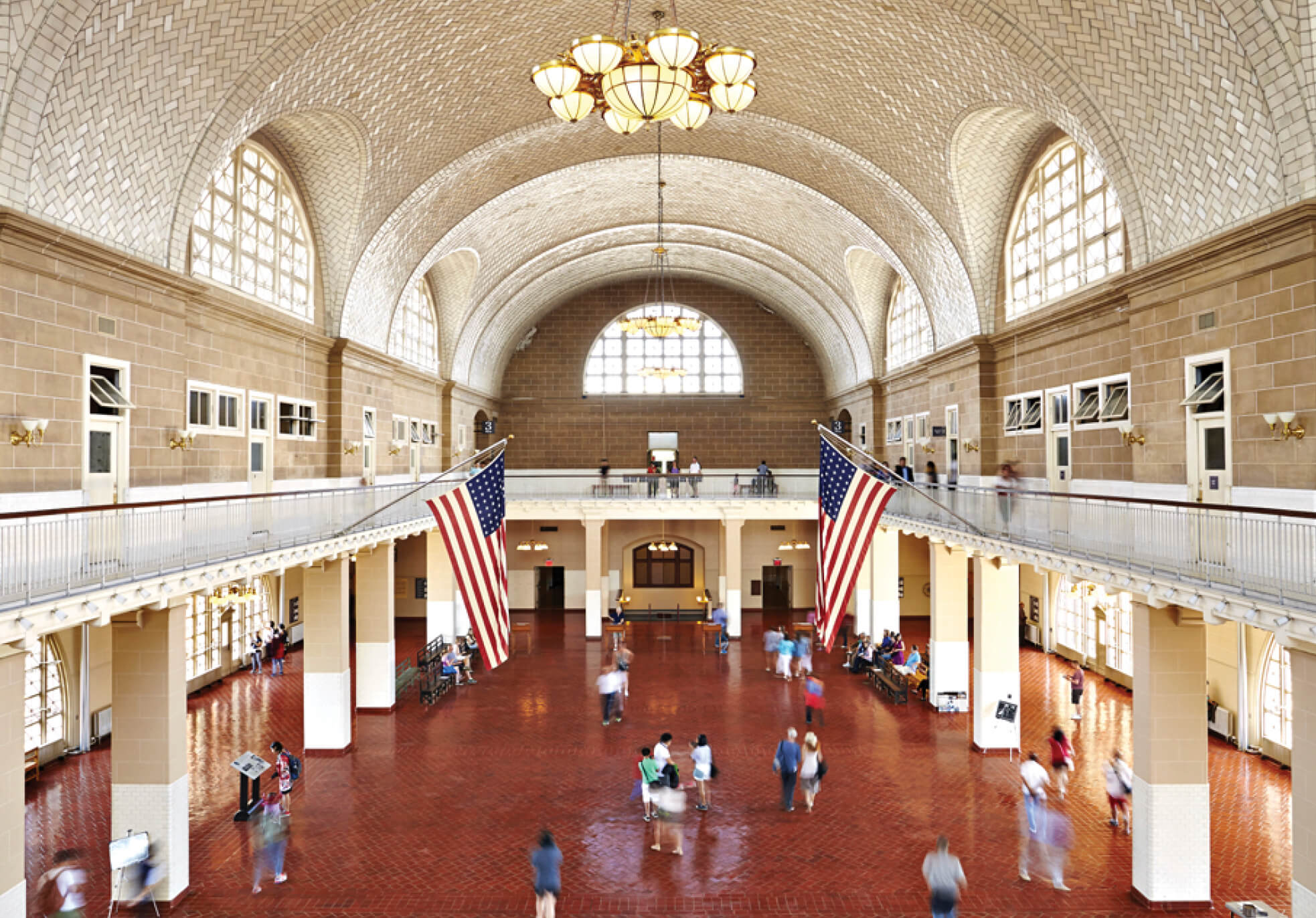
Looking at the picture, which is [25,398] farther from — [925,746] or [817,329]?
[817,329]

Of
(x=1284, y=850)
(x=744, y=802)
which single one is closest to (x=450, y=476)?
(x=744, y=802)

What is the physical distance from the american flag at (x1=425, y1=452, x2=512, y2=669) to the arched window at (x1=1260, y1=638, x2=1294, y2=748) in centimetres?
1305

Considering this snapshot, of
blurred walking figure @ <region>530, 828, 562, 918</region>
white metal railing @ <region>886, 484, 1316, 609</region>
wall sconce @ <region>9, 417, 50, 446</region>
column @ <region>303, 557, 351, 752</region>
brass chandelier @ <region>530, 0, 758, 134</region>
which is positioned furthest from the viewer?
column @ <region>303, 557, 351, 752</region>

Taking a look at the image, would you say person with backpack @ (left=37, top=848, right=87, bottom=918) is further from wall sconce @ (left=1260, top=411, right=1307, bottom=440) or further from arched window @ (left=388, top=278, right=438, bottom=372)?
arched window @ (left=388, top=278, right=438, bottom=372)

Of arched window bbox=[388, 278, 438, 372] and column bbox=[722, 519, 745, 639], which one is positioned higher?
arched window bbox=[388, 278, 438, 372]

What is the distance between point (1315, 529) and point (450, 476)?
67.7 ft

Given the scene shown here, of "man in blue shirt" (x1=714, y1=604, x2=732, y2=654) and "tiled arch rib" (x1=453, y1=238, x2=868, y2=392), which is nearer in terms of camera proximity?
"man in blue shirt" (x1=714, y1=604, x2=732, y2=654)

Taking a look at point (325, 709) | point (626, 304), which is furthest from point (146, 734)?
point (626, 304)

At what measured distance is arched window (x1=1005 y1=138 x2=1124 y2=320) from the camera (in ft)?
44.7

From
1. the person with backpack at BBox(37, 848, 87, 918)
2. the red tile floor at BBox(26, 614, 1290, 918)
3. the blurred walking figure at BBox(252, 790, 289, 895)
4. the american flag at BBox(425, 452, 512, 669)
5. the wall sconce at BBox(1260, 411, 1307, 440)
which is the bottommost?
the red tile floor at BBox(26, 614, 1290, 918)

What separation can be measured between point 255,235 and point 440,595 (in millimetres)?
11271

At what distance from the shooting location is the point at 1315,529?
23.0 ft

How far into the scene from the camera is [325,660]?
1528 cm

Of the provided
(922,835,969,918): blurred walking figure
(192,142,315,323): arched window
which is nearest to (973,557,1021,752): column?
(922,835,969,918): blurred walking figure
